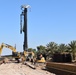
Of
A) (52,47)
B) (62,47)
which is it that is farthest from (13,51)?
(52,47)

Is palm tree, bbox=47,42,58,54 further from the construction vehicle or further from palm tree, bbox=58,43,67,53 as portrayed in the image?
the construction vehicle

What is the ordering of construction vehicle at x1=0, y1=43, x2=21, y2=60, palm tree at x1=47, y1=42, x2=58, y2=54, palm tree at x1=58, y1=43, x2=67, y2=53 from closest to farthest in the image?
construction vehicle at x1=0, y1=43, x2=21, y2=60, palm tree at x1=58, y1=43, x2=67, y2=53, palm tree at x1=47, y1=42, x2=58, y2=54

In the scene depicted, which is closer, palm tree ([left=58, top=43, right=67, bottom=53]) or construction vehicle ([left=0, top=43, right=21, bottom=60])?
construction vehicle ([left=0, top=43, right=21, bottom=60])

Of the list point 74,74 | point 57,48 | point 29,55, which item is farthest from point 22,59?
point 57,48

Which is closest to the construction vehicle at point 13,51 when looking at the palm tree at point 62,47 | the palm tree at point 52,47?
the palm tree at point 62,47

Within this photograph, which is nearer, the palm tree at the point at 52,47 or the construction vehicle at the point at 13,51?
the construction vehicle at the point at 13,51

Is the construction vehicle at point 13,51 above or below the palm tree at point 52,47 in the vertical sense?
below

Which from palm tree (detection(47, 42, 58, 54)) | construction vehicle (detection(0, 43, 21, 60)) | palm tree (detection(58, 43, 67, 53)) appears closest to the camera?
construction vehicle (detection(0, 43, 21, 60))

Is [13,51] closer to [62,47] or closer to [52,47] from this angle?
[62,47]

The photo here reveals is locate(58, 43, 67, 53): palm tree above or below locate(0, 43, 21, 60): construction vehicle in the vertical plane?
above

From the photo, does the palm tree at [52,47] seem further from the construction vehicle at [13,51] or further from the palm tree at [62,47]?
the construction vehicle at [13,51]

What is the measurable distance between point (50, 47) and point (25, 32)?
5168 cm

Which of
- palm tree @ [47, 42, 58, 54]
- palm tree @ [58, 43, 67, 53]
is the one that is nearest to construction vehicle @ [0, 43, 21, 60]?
palm tree @ [58, 43, 67, 53]

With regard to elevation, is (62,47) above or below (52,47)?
below
